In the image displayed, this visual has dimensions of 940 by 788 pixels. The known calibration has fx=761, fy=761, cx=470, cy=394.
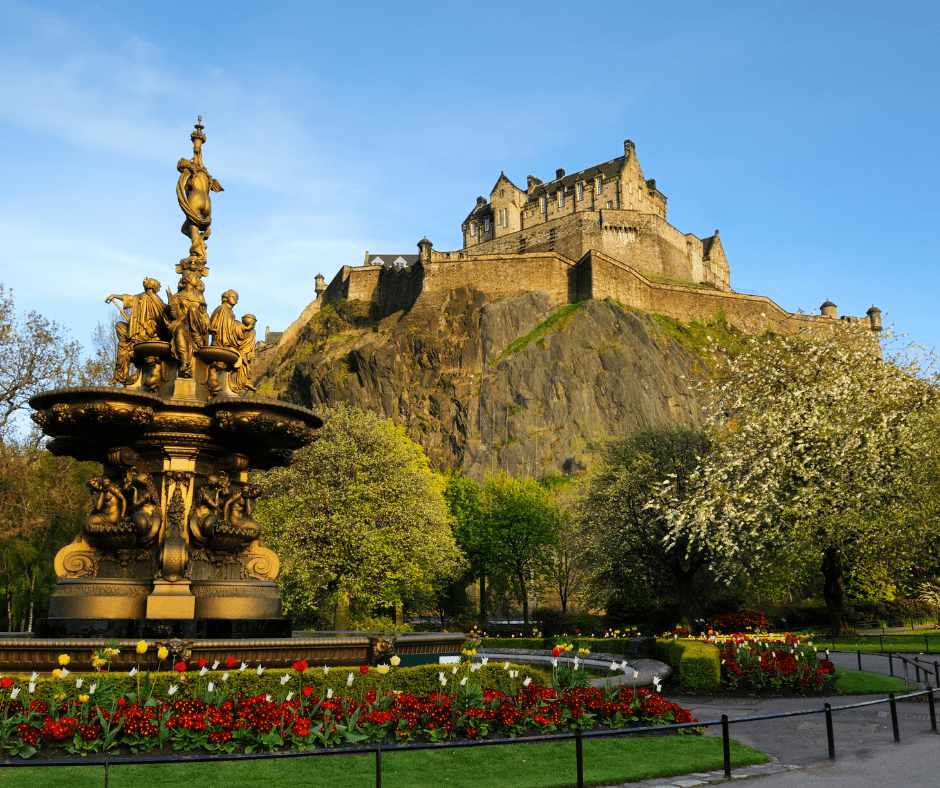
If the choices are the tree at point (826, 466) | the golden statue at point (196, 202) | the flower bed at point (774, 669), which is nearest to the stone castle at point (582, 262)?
the tree at point (826, 466)

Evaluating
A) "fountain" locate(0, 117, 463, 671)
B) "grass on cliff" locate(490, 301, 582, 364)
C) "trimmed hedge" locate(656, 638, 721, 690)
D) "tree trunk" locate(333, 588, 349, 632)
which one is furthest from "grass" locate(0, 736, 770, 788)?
"grass on cliff" locate(490, 301, 582, 364)

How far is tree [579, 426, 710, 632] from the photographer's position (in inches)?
1248

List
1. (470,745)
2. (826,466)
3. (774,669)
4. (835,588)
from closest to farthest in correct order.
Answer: (470,745), (774,669), (826,466), (835,588)

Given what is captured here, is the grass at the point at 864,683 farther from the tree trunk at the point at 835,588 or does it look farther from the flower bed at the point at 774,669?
the tree trunk at the point at 835,588

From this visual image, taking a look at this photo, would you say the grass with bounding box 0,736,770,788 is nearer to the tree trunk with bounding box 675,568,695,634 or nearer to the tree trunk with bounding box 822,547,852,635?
the tree trunk with bounding box 675,568,695,634

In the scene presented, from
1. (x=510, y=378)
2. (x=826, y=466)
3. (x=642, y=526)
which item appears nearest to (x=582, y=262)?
(x=510, y=378)

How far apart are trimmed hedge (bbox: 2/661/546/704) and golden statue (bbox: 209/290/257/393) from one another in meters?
5.91

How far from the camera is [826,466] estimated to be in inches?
933

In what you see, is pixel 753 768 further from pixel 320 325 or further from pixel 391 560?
pixel 320 325

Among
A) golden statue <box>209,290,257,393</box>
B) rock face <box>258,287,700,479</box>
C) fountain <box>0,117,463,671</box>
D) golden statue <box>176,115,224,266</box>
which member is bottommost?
fountain <box>0,117,463,671</box>

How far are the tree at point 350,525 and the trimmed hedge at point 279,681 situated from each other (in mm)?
22055

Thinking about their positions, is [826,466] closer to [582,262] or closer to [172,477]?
[172,477]

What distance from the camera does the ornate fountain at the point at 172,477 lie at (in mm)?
11102

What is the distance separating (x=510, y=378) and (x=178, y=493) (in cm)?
6463
